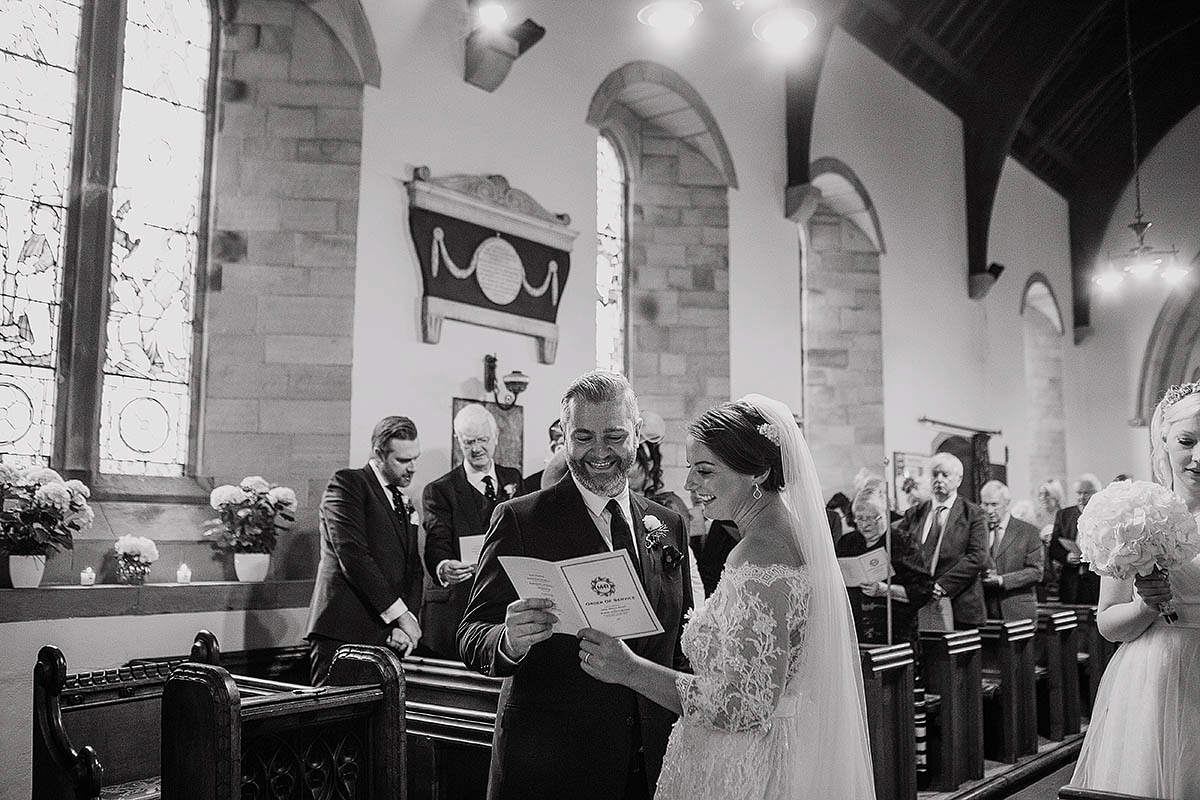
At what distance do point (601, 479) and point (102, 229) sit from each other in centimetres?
377

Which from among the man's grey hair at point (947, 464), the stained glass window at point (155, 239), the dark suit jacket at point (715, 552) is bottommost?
the dark suit jacket at point (715, 552)

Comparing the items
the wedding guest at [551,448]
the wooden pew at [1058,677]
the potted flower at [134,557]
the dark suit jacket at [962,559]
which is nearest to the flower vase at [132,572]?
the potted flower at [134,557]

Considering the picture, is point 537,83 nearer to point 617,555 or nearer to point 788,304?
point 788,304

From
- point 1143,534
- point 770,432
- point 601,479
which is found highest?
point 770,432

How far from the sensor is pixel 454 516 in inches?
200

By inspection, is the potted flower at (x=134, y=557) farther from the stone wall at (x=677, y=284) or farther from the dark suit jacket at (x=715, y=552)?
the stone wall at (x=677, y=284)

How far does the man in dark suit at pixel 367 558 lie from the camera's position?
14.3 feet

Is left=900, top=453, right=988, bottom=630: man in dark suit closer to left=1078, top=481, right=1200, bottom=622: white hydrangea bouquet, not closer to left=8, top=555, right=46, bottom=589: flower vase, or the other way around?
left=1078, top=481, right=1200, bottom=622: white hydrangea bouquet

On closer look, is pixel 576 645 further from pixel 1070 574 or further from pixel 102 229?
pixel 1070 574

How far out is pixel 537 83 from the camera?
6941 mm

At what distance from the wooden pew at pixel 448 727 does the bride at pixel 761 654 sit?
1362 mm

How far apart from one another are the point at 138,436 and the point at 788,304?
555 cm

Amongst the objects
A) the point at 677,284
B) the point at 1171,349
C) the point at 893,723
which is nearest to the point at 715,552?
the point at 893,723

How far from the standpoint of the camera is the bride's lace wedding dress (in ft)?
7.00
